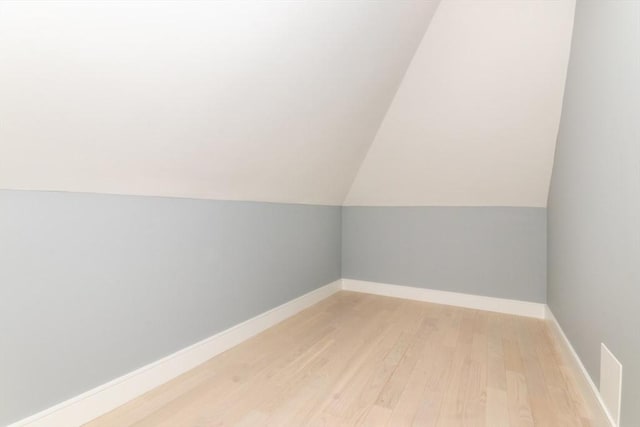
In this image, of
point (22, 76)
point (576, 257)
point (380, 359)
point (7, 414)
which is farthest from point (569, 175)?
point (7, 414)

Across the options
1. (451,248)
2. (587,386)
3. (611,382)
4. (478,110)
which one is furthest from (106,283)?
(451,248)

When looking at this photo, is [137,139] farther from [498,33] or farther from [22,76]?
[498,33]

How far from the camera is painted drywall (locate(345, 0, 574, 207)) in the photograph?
1.95 m

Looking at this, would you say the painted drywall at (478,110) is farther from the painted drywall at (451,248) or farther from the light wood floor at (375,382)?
the light wood floor at (375,382)

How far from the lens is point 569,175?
1.91 metres

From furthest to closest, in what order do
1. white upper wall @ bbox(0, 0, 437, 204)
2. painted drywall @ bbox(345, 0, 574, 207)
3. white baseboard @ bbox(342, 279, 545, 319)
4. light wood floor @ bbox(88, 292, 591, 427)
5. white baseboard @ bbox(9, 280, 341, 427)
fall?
white baseboard @ bbox(342, 279, 545, 319), painted drywall @ bbox(345, 0, 574, 207), light wood floor @ bbox(88, 292, 591, 427), white baseboard @ bbox(9, 280, 341, 427), white upper wall @ bbox(0, 0, 437, 204)

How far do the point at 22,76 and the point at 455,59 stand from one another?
222 centimetres

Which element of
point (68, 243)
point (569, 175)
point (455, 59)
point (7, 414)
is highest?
point (455, 59)

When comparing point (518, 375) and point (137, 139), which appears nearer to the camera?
point (137, 139)

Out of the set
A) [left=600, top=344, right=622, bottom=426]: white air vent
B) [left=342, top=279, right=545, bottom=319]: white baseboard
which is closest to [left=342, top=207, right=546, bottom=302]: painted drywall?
[left=342, top=279, right=545, bottom=319]: white baseboard

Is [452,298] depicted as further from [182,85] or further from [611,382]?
[182,85]

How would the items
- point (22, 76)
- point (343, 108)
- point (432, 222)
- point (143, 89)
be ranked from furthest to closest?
point (432, 222), point (343, 108), point (143, 89), point (22, 76)

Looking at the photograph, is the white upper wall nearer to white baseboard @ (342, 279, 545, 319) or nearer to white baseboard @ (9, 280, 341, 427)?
white baseboard @ (9, 280, 341, 427)

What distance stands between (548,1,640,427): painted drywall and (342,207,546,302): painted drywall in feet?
2.84
